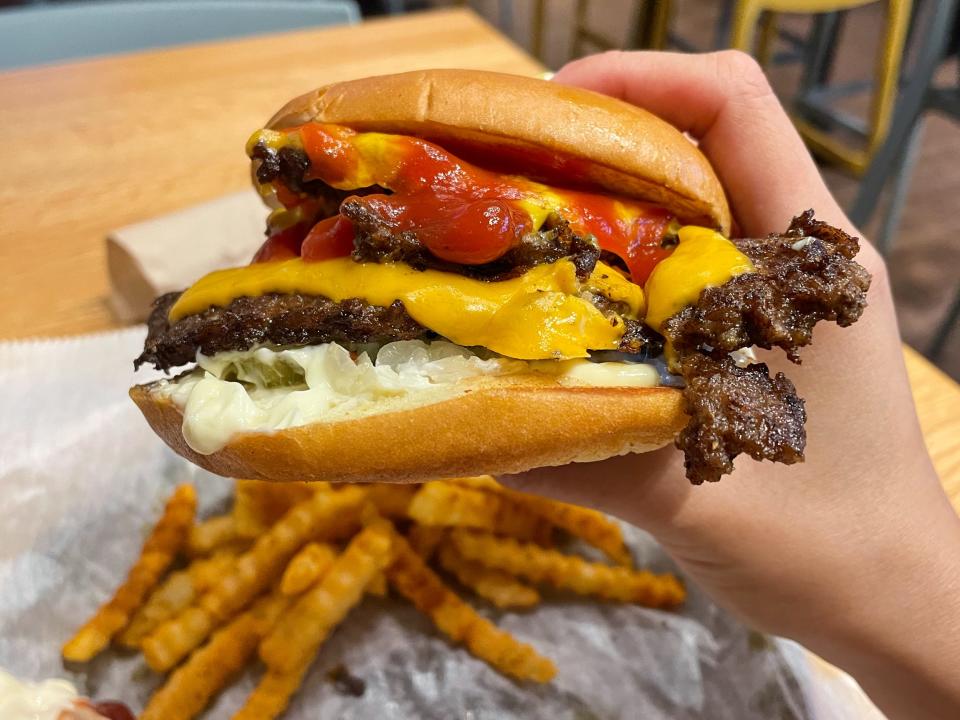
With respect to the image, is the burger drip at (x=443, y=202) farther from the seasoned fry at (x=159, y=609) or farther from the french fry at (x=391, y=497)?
the seasoned fry at (x=159, y=609)

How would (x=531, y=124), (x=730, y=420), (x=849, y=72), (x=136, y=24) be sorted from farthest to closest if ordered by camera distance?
(x=849, y=72)
(x=136, y=24)
(x=531, y=124)
(x=730, y=420)

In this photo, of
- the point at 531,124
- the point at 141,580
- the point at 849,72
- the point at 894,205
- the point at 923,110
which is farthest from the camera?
the point at 849,72

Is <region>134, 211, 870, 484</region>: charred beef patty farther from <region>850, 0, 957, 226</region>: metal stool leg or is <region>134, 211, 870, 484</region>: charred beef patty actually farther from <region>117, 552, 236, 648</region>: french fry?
<region>850, 0, 957, 226</region>: metal stool leg

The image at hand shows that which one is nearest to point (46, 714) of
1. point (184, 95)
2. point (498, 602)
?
point (498, 602)

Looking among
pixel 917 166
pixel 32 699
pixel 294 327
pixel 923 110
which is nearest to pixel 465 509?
pixel 294 327

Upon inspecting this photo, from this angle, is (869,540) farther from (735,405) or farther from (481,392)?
(481,392)

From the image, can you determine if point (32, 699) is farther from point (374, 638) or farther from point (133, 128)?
point (133, 128)

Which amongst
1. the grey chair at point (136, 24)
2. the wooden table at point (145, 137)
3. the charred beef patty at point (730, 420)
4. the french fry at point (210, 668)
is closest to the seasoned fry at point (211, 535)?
the french fry at point (210, 668)

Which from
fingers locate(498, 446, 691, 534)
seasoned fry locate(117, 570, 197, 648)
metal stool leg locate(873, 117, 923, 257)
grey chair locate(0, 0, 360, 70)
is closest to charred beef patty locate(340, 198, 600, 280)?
fingers locate(498, 446, 691, 534)
